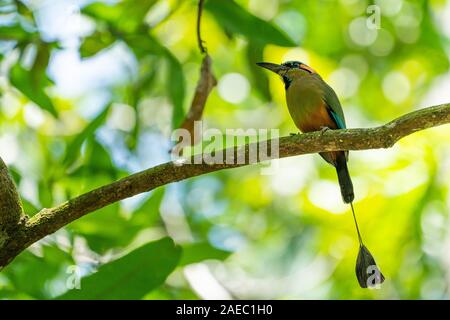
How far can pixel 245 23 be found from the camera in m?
4.20

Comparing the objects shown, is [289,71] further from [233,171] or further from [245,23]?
[233,171]

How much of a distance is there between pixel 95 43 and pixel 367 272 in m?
2.29

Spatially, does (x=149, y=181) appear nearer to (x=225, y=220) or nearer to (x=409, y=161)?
(x=409, y=161)

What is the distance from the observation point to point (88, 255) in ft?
13.6

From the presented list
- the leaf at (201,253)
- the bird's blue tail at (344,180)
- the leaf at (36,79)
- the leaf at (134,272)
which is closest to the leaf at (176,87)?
the leaf at (36,79)

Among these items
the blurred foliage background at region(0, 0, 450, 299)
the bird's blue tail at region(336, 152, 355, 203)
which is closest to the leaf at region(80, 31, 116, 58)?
the blurred foliage background at region(0, 0, 450, 299)

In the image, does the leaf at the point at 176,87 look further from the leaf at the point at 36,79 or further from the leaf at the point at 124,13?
the leaf at the point at 36,79

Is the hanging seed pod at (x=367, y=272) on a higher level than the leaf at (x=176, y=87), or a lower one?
lower

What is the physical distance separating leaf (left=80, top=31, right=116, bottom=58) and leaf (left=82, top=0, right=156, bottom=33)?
103 mm

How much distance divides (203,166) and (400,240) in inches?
117

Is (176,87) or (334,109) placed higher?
(176,87)

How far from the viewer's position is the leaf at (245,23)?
13.5 feet

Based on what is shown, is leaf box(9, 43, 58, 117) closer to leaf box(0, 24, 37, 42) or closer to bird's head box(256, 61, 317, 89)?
leaf box(0, 24, 37, 42)

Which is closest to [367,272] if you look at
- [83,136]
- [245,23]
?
[245,23]
